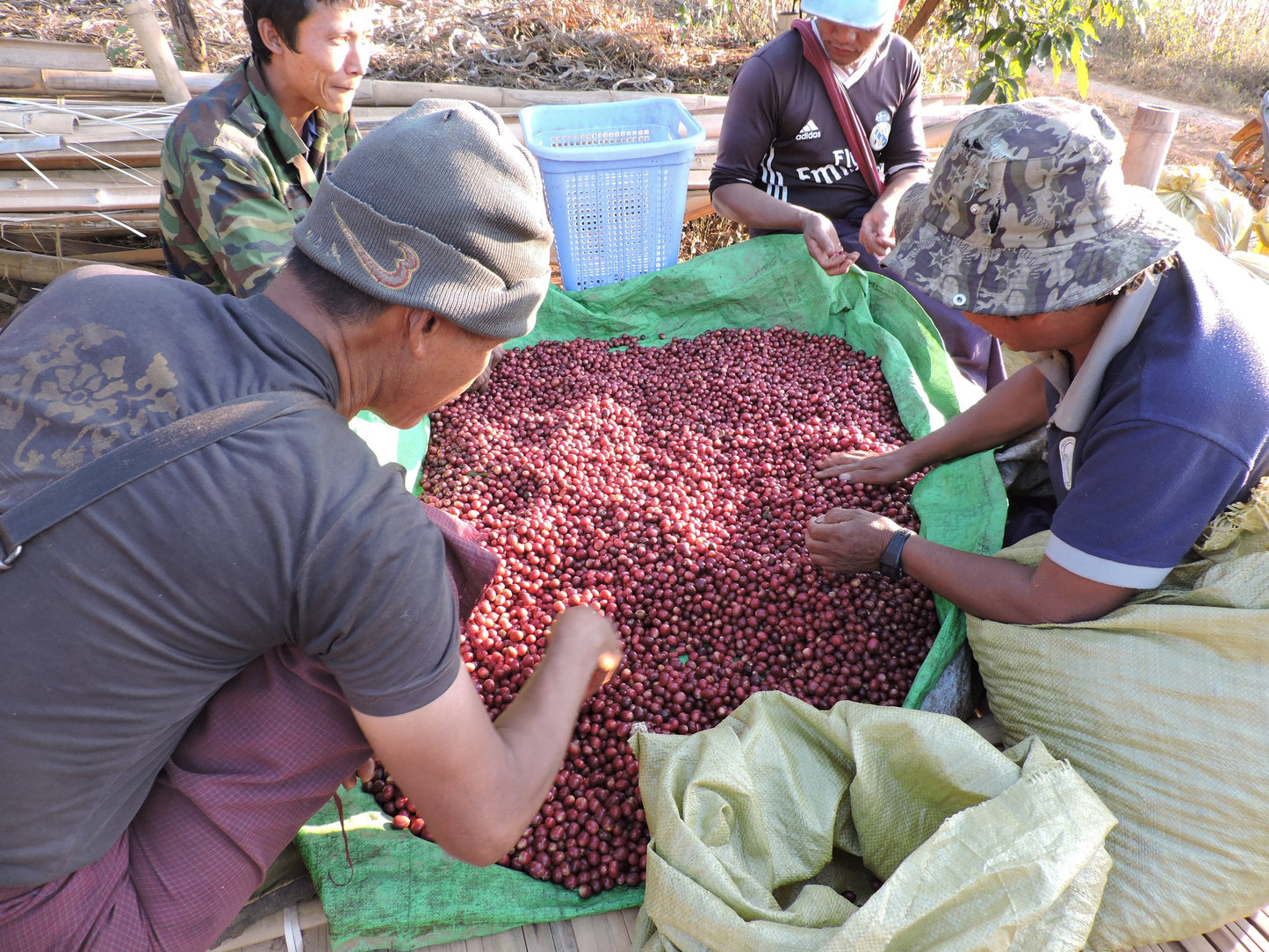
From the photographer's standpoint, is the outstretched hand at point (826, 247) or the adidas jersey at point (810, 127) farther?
the adidas jersey at point (810, 127)

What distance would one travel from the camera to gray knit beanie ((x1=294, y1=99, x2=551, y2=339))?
1.24 metres

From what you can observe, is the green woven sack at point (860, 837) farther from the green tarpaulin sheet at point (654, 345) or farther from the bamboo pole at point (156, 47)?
the bamboo pole at point (156, 47)

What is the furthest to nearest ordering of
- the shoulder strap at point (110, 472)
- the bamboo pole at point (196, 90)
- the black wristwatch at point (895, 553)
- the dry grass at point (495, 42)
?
the dry grass at point (495, 42) → the bamboo pole at point (196, 90) → the black wristwatch at point (895, 553) → the shoulder strap at point (110, 472)

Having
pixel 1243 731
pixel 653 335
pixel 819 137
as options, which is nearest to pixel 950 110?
pixel 819 137

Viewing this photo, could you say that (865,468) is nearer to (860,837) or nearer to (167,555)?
(860,837)

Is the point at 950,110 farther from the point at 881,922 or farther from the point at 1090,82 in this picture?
the point at 1090,82

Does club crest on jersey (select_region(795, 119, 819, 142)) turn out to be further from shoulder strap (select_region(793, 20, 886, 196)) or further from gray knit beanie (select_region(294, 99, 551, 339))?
gray knit beanie (select_region(294, 99, 551, 339))

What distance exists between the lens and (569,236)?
401cm

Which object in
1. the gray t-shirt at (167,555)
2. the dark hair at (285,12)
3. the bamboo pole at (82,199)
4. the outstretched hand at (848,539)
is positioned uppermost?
the dark hair at (285,12)

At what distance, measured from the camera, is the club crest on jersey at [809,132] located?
149 inches

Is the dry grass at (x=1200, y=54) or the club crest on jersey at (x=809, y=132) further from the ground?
the club crest on jersey at (x=809, y=132)

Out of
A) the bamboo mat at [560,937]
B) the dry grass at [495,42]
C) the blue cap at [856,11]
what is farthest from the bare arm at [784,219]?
the dry grass at [495,42]

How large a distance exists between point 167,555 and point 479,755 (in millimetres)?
543

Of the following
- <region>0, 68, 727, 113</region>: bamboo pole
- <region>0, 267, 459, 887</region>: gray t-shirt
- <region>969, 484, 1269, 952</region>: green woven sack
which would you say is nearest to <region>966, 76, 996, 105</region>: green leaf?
<region>0, 68, 727, 113</region>: bamboo pole
